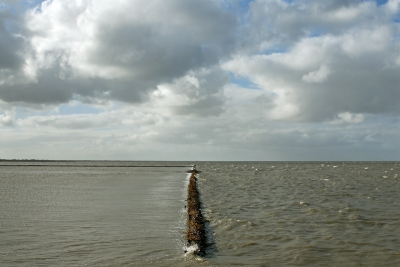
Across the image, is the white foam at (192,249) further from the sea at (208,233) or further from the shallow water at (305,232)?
the shallow water at (305,232)

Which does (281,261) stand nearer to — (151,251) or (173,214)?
(151,251)

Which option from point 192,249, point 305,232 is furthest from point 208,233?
point 305,232

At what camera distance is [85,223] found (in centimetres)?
1670

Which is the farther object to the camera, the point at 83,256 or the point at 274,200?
the point at 274,200

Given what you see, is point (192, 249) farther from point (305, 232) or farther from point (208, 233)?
point (305, 232)

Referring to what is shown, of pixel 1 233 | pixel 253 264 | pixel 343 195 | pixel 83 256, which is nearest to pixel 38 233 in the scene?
pixel 1 233

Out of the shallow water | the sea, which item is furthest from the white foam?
the shallow water

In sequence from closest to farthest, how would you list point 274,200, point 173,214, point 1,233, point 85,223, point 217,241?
point 217,241 < point 1,233 < point 85,223 < point 173,214 < point 274,200

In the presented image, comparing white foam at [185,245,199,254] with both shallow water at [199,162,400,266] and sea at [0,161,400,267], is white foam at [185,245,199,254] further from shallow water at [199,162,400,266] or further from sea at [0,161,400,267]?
shallow water at [199,162,400,266]

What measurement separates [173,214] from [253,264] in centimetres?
915

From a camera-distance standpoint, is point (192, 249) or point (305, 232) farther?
point (305, 232)

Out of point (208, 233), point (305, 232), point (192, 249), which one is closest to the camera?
point (192, 249)

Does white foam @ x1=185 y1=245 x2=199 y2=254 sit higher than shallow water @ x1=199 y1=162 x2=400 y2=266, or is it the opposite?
white foam @ x1=185 y1=245 x2=199 y2=254

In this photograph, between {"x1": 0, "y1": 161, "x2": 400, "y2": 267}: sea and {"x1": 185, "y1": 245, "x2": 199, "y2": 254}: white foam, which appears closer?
{"x1": 0, "y1": 161, "x2": 400, "y2": 267}: sea
